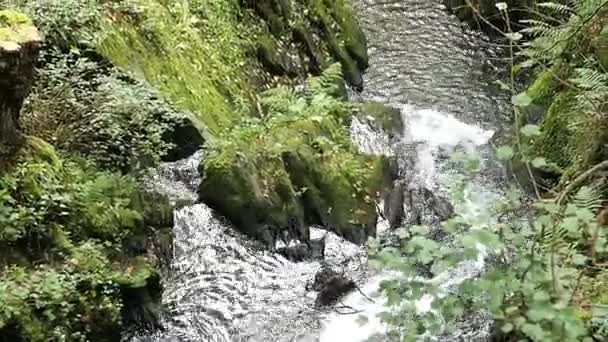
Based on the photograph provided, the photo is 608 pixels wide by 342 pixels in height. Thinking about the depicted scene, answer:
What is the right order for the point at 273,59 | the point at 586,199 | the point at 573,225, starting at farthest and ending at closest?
the point at 273,59, the point at 586,199, the point at 573,225

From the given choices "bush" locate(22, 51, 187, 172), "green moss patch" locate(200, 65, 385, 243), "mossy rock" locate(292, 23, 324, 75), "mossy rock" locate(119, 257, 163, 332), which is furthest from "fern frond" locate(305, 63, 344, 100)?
"mossy rock" locate(119, 257, 163, 332)

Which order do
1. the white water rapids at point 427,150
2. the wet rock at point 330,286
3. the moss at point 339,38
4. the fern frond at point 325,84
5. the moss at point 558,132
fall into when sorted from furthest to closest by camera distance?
the moss at point 339,38, the fern frond at point 325,84, the moss at point 558,132, the wet rock at point 330,286, the white water rapids at point 427,150

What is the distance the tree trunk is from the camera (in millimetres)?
5203

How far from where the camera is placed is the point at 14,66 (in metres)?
5.25

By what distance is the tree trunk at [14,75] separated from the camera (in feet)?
17.1

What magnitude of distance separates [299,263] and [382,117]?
12.6 ft

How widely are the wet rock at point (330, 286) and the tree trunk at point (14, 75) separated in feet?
9.61

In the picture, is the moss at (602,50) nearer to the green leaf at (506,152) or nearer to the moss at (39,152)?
the green leaf at (506,152)

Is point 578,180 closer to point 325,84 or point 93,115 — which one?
point 93,115

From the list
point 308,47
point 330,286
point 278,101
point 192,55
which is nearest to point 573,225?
point 330,286

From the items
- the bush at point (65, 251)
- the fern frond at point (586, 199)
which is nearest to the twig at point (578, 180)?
the fern frond at point (586, 199)

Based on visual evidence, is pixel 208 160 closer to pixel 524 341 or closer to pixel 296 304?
pixel 296 304

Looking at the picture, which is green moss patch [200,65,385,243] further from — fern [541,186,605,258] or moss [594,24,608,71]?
fern [541,186,605,258]

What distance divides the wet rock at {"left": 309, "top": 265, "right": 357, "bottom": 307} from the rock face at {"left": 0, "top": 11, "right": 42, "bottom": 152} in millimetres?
2924
